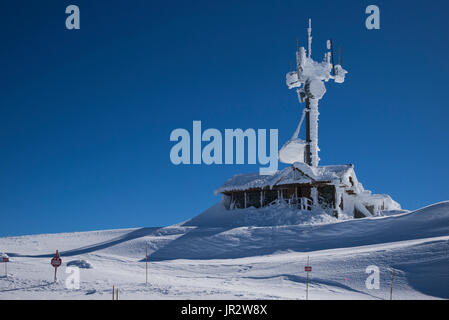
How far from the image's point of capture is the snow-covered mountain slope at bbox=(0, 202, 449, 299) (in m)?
13.8

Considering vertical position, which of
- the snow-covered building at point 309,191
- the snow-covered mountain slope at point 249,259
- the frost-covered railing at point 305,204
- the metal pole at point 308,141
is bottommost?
the snow-covered mountain slope at point 249,259

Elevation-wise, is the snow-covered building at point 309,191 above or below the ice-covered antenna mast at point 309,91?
below

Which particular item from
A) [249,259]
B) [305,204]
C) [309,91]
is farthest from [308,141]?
[249,259]

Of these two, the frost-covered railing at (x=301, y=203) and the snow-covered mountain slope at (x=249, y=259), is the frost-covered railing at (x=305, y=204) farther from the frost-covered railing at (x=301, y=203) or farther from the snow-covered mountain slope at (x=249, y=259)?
the snow-covered mountain slope at (x=249, y=259)

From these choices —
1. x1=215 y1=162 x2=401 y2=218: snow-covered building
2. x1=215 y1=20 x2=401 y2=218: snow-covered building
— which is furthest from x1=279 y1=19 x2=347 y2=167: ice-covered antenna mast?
x1=215 y1=162 x2=401 y2=218: snow-covered building

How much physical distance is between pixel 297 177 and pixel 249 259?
40.0ft

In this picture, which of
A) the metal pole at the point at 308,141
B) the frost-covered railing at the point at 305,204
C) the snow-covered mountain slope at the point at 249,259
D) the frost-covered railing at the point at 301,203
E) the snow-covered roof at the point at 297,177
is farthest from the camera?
the metal pole at the point at 308,141

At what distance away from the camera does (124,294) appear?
12.4m

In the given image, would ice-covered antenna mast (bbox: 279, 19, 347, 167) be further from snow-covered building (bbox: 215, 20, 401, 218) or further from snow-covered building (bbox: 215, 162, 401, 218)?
snow-covered building (bbox: 215, 162, 401, 218)

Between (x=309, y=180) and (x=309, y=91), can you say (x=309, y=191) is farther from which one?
(x=309, y=91)

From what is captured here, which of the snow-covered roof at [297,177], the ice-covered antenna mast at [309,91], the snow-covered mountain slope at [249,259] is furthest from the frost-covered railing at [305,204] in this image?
the ice-covered antenna mast at [309,91]

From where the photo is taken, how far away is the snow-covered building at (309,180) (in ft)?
105
